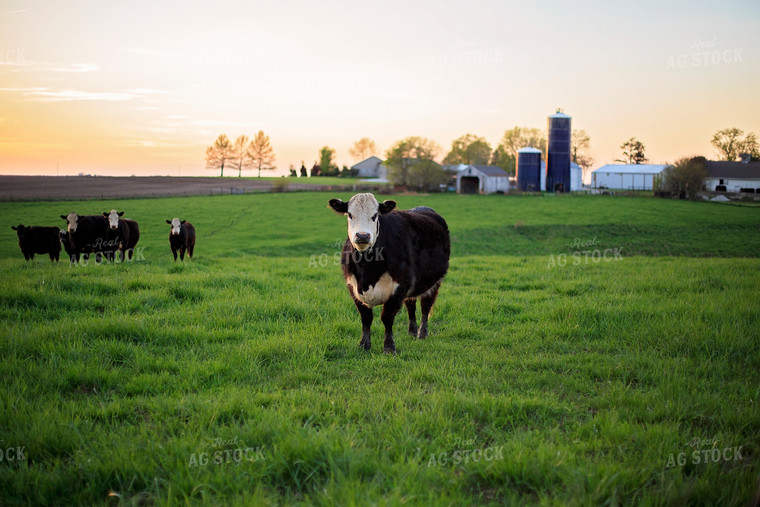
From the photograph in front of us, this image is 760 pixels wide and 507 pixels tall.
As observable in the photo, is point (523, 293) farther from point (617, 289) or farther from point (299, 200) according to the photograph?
point (299, 200)

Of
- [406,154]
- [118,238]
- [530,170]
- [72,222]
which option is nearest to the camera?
[72,222]


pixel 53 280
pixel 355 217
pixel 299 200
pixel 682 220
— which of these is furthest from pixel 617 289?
pixel 299 200

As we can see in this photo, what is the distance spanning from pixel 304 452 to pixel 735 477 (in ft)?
9.82

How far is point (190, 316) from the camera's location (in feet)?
24.5

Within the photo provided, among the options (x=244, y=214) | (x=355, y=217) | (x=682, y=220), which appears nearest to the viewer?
(x=355, y=217)

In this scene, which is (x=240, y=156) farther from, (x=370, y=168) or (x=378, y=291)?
(x=370, y=168)

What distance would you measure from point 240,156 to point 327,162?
62.0 metres

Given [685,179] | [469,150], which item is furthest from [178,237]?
[469,150]

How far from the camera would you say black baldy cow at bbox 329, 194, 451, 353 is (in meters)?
6.16

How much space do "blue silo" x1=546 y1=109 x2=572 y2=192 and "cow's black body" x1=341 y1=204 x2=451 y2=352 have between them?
64.2 metres

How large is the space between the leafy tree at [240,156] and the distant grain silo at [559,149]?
156 ft

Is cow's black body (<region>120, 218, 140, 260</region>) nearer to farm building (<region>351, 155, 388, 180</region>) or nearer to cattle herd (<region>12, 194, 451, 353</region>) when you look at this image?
cattle herd (<region>12, 194, 451, 353</region>)

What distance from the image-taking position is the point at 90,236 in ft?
49.1

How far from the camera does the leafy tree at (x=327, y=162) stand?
90438 mm
